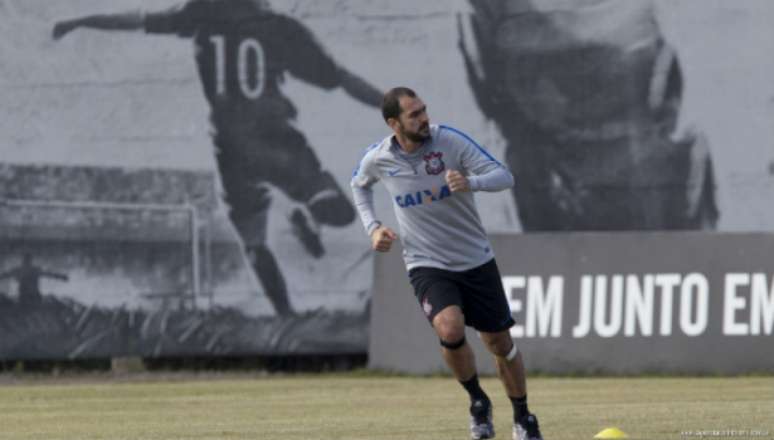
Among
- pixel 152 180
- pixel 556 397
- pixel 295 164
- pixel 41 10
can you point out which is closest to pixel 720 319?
pixel 556 397

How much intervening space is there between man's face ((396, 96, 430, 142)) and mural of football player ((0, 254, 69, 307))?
449 inches

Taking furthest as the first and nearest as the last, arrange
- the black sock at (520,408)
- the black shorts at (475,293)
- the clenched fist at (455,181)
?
the black shorts at (475,293) → the black sock at (520,408) → the clenched fist at (455,181)

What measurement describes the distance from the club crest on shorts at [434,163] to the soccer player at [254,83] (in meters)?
10.6

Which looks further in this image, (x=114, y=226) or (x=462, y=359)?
(x=114, y=226)

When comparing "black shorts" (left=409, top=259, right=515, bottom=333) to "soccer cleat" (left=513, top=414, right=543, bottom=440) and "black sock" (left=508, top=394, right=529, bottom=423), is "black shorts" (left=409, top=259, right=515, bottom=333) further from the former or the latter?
"soccer cleat" (left=513, top=414, right=543, bottom=440)

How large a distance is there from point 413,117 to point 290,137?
10.9 metres

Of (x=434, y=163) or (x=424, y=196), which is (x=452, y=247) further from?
(x=434, y=163)

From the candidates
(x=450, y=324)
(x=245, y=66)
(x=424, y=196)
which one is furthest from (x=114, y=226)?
(x=450, y=324)

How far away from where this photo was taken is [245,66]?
68.6 ft

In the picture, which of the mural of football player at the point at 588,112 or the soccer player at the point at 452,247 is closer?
the soccer player at the point at 452,247

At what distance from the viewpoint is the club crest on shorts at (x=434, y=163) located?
1020 cm

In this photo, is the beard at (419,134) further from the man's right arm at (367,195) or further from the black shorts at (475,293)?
the black shorts at (475,293)

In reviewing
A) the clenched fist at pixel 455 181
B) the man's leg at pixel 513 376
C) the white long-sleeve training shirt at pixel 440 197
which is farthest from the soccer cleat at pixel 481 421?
the clenched fist at pixel 455 181

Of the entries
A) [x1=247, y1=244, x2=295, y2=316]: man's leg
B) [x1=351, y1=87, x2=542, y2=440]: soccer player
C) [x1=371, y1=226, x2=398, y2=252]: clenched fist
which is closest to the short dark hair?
[x1=351, y1=87, x2=542, y2=440]: soccer player
